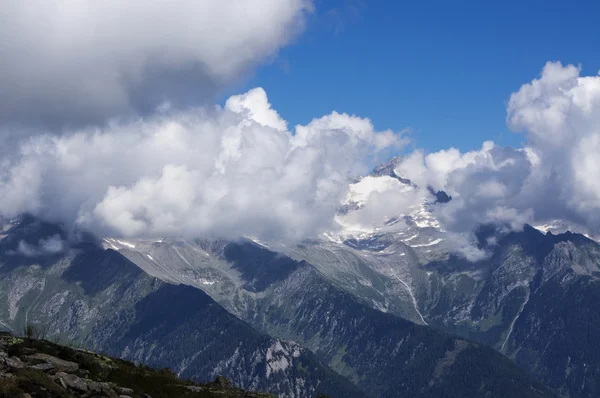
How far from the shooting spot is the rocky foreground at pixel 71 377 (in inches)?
2397

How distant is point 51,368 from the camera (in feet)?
231

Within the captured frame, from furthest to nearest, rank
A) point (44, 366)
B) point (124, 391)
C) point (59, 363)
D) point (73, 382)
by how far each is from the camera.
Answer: point (59, 363) → point (124, 391) → point (44, 366) → point (73, 382)

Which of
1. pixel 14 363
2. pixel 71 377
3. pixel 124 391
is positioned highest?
pixel 124 391

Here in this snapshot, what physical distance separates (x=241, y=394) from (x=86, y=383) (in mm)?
31477

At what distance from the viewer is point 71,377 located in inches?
2685

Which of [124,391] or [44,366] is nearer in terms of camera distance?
[44,366]

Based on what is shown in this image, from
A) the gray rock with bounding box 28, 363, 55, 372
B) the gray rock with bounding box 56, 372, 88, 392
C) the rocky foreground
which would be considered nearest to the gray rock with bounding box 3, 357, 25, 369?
the rocky foreground

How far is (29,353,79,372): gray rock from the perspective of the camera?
72.5m

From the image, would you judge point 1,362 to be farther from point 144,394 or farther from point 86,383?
point 144,394

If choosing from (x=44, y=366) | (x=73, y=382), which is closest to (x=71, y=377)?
(x=73, y=382)

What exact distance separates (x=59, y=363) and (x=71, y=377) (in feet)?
20.2

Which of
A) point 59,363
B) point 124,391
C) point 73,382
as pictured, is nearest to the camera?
point 73,382

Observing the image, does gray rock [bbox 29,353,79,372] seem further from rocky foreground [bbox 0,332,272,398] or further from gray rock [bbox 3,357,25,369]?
gray rock [bbox 3,357,25,369]

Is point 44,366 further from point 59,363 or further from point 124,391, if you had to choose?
point 124,391
